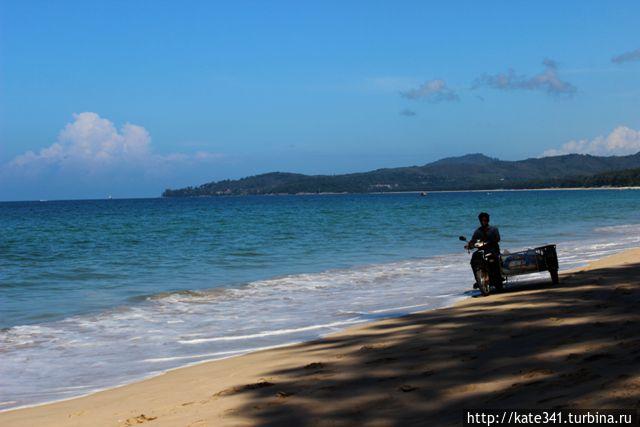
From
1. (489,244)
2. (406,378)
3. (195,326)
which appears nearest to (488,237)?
(489,244)

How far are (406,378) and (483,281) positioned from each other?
256 inches

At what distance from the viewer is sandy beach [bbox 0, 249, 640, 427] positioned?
5.04 metres

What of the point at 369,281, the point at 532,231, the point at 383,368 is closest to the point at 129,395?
the point at 383,368

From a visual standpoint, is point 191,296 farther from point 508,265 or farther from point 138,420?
point 138,420

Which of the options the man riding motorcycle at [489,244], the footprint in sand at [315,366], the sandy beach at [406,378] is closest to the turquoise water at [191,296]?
the man riding motorcycle at [489,244]

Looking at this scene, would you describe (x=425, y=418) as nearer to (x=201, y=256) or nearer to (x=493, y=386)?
(x=493, y=386)

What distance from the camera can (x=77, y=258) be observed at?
25.8 m

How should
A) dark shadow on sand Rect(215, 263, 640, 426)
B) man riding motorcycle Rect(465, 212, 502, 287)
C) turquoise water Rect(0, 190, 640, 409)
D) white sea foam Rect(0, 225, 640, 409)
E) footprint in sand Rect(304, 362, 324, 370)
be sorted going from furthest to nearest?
man riding motorcycle Rect(465, 212, 502, 287) → turquoise water Rect(0, 190, 640, 409) → white sea foam Rect(0, 225, 640, 409) → footprint in sand Rect(304, 362, 324, 370) → dark shadow on sand Rect(215, 263, 640, 426)

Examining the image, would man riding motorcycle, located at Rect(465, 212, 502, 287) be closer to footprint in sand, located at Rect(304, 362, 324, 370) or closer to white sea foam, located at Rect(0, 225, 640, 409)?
white sea foam, located at Rect(0, 225, 640, 409)

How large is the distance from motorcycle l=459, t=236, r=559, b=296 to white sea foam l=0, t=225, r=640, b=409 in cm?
75

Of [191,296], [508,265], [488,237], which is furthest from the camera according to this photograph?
[191,296]

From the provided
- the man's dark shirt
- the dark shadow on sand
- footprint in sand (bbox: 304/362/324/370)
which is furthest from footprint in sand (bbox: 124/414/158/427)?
the man's dark shirt

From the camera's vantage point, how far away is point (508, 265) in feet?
39.8

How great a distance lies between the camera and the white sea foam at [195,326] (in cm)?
816
